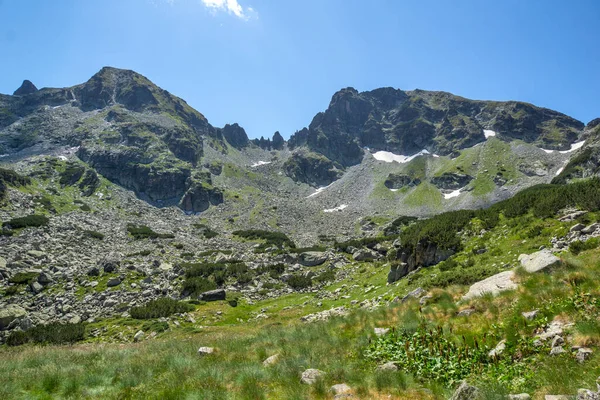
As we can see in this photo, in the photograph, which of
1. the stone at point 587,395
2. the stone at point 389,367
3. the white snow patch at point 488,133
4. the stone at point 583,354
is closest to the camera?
the stone at point 587,395

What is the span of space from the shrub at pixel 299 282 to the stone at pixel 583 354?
89.5 ft

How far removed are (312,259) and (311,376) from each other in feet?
109

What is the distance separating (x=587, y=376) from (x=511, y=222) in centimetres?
1998

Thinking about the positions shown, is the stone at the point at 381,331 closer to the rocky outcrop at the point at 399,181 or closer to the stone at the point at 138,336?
the stone at the point at 138,336

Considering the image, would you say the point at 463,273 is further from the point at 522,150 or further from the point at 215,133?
the point at 215,133

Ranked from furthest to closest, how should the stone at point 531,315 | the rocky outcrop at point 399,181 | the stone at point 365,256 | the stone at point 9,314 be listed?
the rocky outcrop at point 399,181 → the stone at point 365,256 → the stone at point 9,314 → the stone at point 531,315

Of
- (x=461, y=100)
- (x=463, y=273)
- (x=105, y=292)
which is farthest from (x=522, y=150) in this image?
(x=105, y=292)

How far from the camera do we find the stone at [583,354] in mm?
5738

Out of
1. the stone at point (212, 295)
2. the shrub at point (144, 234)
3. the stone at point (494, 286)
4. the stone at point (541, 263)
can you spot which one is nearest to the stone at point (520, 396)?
the stone at point (494, 286)

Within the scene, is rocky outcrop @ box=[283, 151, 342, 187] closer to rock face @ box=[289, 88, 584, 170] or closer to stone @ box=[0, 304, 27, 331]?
rock face @ box=[289, 88, 584, 170]

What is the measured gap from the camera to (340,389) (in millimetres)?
6699

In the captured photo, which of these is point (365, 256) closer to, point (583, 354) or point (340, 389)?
point (340, 389)

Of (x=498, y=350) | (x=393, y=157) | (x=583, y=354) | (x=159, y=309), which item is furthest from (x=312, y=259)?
(x=393, y=157)

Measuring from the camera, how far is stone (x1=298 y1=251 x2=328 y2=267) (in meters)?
40.0
